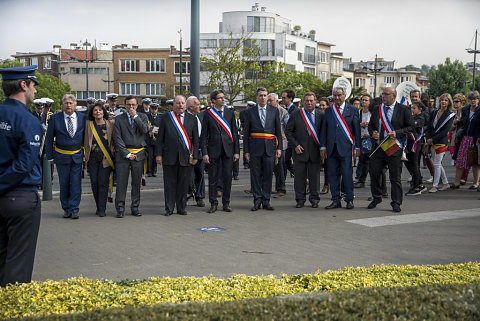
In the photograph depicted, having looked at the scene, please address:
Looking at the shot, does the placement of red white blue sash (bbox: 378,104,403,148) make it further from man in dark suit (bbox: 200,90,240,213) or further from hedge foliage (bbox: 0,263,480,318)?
hedge foliage (bbox: 0,263,480,318)

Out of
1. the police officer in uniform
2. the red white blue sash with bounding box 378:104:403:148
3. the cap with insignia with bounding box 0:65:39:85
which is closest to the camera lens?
the police officer in uniform

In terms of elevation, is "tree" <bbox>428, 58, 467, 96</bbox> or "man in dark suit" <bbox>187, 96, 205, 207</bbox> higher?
"tree" <bbox>428, 58, 467, 96</bbox>

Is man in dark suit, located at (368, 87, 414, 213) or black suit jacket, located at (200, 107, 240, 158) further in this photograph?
black suit jacket, located at (200, 107, 240, 158)

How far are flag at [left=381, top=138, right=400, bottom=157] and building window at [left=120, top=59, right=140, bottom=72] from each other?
90630mm

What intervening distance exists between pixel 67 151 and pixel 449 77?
93.3m

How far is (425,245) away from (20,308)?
5.74 metres

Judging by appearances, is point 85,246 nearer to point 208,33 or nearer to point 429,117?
point 429,117

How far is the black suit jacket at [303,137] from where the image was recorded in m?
12.1

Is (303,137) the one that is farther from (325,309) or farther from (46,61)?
(46,61)

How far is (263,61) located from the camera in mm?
90938

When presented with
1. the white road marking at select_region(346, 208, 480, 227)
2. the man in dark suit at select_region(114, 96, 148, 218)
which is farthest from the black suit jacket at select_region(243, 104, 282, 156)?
the white road marking at select_region(346, 208, 480, 227)

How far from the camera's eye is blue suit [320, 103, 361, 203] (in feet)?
38.5

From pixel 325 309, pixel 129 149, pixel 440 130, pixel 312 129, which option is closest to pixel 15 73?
pixel 325 309

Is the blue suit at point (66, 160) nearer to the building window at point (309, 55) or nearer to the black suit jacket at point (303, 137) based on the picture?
the black suit jacket at point (303, 137)
